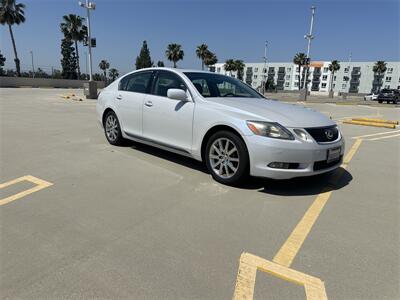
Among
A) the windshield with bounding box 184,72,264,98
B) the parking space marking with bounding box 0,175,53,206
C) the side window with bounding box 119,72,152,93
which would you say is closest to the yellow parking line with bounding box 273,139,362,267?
the windshield with bounding box 184,72,264,98

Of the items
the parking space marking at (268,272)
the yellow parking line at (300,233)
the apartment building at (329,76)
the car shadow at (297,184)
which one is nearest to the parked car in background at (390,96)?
the car shadow at (297,184)

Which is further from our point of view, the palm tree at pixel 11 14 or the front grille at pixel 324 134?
the palm tree at pixel 11 14

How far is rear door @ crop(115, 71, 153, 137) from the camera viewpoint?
5.39 metres

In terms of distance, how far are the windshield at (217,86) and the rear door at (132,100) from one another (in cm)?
93

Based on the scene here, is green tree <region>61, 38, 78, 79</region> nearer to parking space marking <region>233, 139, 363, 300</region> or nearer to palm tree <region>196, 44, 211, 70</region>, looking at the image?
palm tree <region>196, 44, 211, 70</region>

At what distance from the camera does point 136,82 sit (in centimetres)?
566

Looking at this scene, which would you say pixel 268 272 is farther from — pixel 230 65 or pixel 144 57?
pixel 144 57

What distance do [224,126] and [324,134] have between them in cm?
131

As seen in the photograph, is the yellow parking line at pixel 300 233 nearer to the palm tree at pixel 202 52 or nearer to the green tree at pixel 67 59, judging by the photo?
the palm tree at pixel 202 52

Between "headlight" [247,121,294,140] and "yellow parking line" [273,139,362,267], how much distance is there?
2.93 feet

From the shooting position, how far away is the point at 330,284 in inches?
91.1

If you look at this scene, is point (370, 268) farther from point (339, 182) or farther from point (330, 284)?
point (339, 182)

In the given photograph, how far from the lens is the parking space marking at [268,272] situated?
86.3 inches

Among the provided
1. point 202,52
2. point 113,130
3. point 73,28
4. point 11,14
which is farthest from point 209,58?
point 113,130
